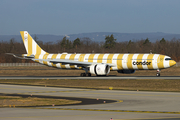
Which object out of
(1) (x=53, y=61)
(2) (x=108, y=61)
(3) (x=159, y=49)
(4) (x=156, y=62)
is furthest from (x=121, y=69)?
(3) (x=159, y=49)

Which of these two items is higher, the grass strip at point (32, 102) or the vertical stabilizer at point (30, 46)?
the vertical stabilizer at point (30, 46)

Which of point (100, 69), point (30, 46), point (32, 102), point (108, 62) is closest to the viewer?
point (32, 102)

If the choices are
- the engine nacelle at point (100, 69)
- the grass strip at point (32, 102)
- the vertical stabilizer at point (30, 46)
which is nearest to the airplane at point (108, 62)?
the engine nacelle at point (100, 69)

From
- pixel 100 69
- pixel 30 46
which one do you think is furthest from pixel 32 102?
pixel 30 46

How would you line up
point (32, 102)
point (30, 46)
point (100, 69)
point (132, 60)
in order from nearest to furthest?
1. point (32, 102)
2. point (132, 60)
3. point (100, 69)
4. point (30, 46)

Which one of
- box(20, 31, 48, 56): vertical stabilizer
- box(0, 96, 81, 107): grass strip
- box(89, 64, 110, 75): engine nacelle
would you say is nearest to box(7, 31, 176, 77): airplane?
box(89, 64, 110, 75): engine nacelle

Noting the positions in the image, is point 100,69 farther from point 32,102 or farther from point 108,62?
point 32,102

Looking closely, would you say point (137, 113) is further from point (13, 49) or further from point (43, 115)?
point (13, 49)

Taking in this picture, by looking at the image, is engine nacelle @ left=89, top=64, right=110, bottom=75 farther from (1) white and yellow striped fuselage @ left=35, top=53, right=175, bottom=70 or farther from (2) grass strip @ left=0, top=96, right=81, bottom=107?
(2) grass strip @ left=0, top=96, right=81, bottom=107

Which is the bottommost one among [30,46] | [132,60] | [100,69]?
[100,69]

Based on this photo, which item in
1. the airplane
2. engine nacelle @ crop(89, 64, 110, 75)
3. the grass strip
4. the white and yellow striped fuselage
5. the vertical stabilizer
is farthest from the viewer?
the vertical stabilizer

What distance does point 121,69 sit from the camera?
54.3m

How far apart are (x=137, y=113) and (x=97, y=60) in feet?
130

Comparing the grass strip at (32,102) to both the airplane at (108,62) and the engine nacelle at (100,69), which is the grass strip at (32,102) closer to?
the engine nacelle at (100,69)
